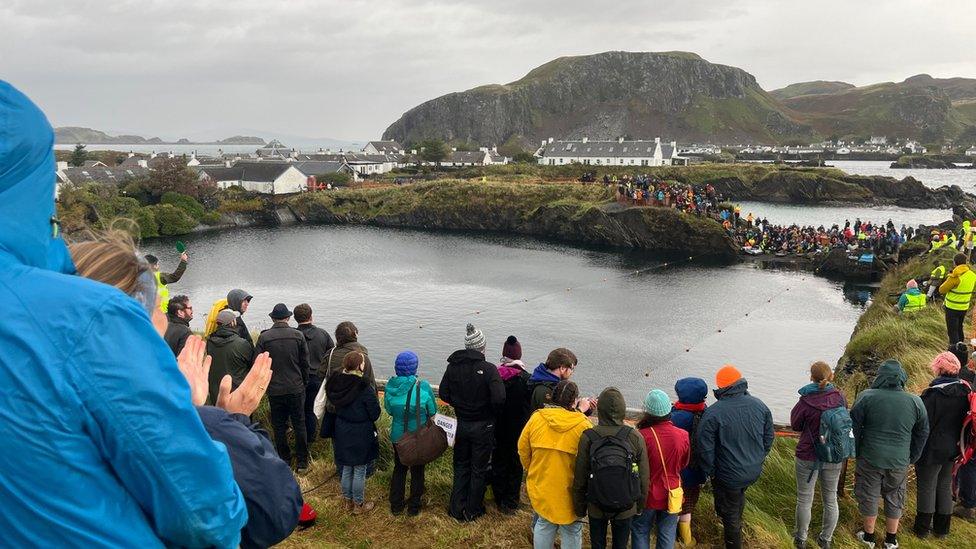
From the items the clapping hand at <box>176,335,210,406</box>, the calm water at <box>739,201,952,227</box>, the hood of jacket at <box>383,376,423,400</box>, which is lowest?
the calm water at <box>739,201,952,227</box>

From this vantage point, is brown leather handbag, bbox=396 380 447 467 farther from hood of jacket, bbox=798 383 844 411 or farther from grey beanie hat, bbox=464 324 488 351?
hood of jacket, bbox=798 383 844 411

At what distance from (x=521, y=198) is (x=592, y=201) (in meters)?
7.26

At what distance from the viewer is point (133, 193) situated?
5547cm

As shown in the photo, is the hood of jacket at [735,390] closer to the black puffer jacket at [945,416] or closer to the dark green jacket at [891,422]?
the dark green jacket at [891,422]

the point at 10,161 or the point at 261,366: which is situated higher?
the point at 10,161

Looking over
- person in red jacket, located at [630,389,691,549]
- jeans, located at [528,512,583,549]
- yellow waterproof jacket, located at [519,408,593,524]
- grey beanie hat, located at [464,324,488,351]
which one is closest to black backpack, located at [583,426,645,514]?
yellow waterproof jacket, located at [519,408,593,524]

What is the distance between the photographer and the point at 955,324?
10.8m

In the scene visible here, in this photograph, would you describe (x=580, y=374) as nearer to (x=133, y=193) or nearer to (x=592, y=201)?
(x=592, y=201)

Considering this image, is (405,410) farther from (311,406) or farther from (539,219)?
(539,219)

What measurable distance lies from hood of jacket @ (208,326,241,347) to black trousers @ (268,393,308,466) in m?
0.83

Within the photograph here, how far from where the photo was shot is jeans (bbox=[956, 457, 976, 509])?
6348 mm

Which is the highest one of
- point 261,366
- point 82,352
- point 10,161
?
point 10,161

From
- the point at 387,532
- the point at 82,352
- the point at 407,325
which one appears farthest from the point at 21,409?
the point at 407,325

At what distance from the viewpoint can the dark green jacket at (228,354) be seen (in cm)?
635
